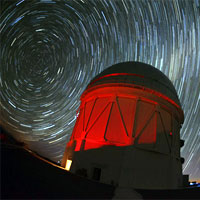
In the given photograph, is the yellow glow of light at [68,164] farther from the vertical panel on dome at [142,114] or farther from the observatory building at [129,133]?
the vertical panel on dome at [142,114]

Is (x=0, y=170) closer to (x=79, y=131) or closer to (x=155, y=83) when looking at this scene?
(x=79, y=131)

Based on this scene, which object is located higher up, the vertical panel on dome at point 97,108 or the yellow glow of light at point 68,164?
the vertical panel on dome at point 97,108

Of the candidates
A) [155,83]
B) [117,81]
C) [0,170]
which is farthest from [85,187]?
[155,83]

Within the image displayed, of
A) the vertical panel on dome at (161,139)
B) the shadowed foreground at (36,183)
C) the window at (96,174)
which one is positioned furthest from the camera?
the vertical panel on dome at (161,139)

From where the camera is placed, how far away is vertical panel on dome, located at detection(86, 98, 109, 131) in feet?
36.6

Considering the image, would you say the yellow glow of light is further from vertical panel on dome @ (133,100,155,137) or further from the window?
vertical panel on dome @ (133,100,155,137)

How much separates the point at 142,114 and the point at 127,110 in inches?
40.2

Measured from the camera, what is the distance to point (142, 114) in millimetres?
10500

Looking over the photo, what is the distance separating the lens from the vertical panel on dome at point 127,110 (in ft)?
33.2

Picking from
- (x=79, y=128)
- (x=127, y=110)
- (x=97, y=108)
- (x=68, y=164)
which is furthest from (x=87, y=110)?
(x=68, y=164)

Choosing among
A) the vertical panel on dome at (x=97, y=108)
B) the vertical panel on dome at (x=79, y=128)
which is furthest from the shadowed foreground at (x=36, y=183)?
the vertical panel on dome at (x=79, y=128)

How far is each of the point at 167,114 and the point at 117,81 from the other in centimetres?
431

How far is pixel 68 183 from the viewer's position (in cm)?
518

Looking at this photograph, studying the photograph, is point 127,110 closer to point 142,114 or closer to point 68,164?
point 142,114
